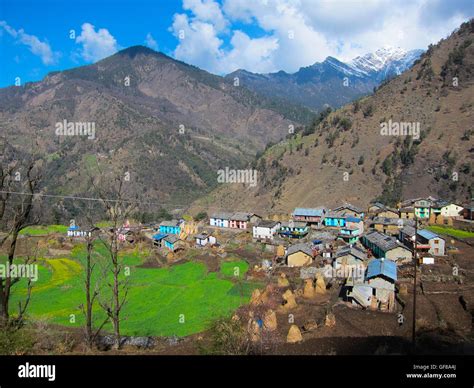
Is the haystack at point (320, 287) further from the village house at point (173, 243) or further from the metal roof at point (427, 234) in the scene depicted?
the village house at point (173, 243)

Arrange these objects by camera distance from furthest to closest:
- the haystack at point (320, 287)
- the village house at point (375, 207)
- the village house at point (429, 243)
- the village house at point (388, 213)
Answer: the village house at point (375, 207) → the village house at point (388, 213) → the village house at point (429, 243) → the haystack at point (320, 287)

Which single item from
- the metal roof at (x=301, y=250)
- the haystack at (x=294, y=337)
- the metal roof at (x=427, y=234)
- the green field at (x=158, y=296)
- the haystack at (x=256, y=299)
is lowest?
the green field at (x=158, y=296)

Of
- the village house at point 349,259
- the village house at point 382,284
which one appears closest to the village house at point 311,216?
the village house at point 349,259

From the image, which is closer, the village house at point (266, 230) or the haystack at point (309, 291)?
the haystack at point (309, 291)

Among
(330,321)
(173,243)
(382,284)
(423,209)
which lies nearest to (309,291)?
(382,284)

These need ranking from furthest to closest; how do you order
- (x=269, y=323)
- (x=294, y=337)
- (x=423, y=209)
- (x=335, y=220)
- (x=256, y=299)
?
(x=335, y=220) → (x=423, y=209) → (x=256, y=299) → (x=269, y=323) → (x=294, y=337)

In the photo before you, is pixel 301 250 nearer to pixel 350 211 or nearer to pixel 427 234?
pixel 427 234

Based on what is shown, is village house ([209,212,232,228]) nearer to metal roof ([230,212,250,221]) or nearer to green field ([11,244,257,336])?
metal roof ([230,212,250,221])
